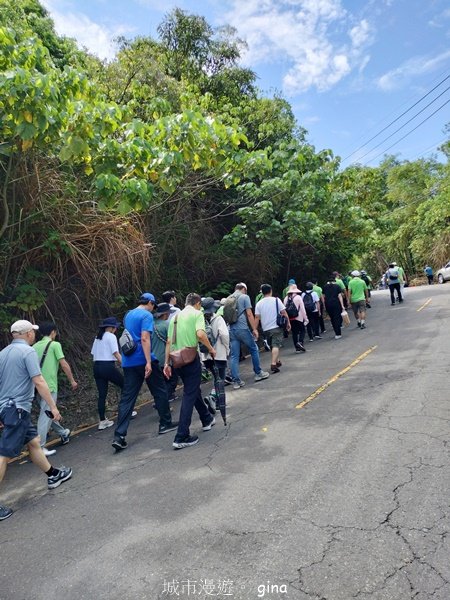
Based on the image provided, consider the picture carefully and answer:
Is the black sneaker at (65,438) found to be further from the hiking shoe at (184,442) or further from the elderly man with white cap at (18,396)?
the hiking shoe at (184,442)

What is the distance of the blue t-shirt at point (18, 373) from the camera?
4.35 meters

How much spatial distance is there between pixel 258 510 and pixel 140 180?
16.2 ft

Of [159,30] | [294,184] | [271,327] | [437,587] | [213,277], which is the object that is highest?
[159,30]

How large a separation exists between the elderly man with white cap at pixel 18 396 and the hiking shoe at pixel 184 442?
144 centimetres

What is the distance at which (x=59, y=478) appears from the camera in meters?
4.71

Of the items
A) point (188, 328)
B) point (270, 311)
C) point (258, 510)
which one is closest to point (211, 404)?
point (188, 328)

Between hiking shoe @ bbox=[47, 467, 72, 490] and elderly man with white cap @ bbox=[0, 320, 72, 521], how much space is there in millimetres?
32

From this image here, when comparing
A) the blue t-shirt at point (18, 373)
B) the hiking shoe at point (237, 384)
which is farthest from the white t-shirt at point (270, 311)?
the blue t-shirt at point (18, 373)

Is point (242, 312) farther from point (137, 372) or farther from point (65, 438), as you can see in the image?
point (65, 438)

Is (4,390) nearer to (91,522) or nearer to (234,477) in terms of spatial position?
(91,522)

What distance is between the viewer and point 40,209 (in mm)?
7391

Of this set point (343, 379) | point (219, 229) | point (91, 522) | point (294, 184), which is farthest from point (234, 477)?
point (219, 229)

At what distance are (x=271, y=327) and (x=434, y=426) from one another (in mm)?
4257

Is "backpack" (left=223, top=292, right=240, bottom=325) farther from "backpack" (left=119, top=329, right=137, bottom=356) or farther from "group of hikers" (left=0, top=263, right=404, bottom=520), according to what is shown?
"backpack" (left=119, top=329, right=137, bottom=356)
